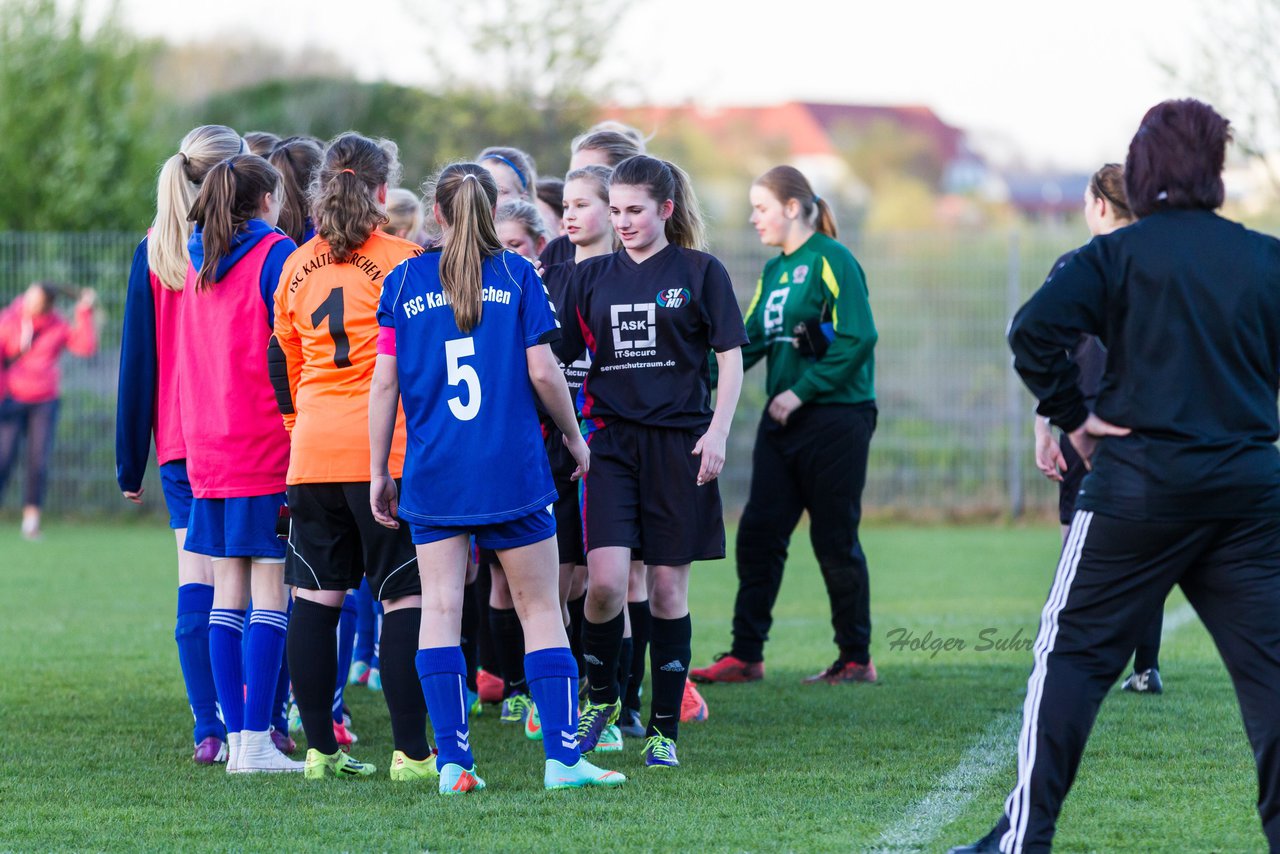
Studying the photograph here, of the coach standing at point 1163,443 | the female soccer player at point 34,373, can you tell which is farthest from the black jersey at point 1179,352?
the female soccer player at point 34,373

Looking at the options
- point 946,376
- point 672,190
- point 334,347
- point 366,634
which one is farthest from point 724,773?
point 946,376

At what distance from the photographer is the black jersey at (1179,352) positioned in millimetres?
3414

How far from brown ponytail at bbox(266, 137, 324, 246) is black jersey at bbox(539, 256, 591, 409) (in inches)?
35.9

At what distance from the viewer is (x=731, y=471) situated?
1598 centimetres

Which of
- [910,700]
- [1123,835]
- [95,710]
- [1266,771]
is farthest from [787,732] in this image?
[95,710]

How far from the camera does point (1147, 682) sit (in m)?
6.41

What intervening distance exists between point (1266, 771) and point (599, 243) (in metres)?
3.11

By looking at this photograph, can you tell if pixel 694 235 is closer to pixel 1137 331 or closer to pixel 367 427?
pixel 367 427

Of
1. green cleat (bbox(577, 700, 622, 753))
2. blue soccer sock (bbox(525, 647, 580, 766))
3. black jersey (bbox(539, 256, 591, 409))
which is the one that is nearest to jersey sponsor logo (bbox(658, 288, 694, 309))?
black jersey (bbox(539, 256, 591, 409))

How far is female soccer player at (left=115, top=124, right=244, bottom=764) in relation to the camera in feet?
17.3

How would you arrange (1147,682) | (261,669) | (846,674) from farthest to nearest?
(846,674) < (1147,682) < (261,669)

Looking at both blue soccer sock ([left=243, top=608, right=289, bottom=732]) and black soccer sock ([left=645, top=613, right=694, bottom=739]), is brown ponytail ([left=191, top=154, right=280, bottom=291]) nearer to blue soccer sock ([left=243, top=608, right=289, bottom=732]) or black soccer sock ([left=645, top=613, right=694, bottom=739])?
blue soccer sock ([left=243, top=608, right=289, bottom=732])

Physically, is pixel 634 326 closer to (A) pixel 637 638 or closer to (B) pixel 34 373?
(A) pixel 637 638

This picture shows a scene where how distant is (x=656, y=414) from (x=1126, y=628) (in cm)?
202
